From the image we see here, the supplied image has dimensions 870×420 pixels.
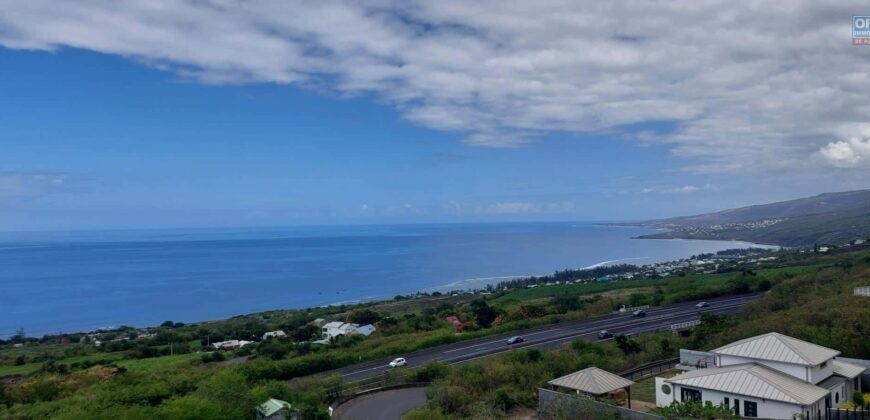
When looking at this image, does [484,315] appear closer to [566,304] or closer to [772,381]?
[566,304]

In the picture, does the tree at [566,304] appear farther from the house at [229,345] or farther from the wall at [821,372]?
the wall at [821,372]

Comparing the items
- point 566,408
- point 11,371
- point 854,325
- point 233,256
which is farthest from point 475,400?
point 233,256

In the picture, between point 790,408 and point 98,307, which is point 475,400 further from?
point 98,307

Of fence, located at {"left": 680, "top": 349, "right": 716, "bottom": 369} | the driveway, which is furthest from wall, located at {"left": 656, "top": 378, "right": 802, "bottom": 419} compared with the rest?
the driveway

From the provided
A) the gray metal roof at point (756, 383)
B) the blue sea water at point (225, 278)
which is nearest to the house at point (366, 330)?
the gray metal roof at point (756, 383)

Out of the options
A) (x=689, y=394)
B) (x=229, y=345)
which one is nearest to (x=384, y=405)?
(x=689, y=394)
